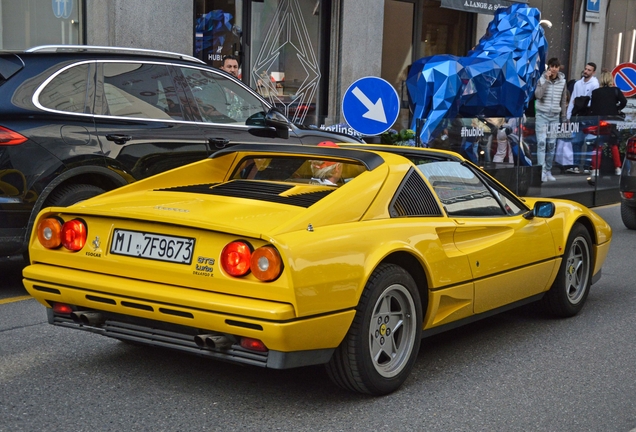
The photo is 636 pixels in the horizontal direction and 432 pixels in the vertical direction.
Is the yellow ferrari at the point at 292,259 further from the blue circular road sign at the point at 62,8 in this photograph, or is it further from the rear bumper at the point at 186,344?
the blue circular road sign at the point at 62,8

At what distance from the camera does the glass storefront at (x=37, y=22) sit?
13.6 m

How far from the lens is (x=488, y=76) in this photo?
15.4 m

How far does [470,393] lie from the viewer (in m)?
4.89

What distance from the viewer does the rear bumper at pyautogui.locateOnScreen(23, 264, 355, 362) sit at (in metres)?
4.16

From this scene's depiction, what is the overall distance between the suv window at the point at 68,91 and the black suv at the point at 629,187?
715 cm

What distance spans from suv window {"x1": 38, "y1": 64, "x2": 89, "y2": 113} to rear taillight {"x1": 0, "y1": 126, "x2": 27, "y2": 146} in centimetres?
40

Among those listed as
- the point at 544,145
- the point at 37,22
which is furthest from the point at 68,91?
the point at 544,145

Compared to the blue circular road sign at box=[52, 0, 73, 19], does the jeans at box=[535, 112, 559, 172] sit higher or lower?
lower

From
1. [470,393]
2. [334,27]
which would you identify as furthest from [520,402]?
[334,27]

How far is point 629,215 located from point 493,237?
22.8ft

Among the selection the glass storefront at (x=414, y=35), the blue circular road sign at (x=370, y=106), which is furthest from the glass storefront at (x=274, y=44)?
the blue circular road sign at (x=370, y=106)

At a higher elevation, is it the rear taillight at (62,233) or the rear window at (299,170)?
the rear window at (299,170)

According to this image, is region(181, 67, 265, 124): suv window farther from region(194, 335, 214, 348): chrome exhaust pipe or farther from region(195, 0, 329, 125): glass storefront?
region(195, 0, 329, 125): glass storefront

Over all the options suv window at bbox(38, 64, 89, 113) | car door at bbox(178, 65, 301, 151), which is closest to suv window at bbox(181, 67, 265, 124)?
car door at bbox(178, 65, 301, 151)
